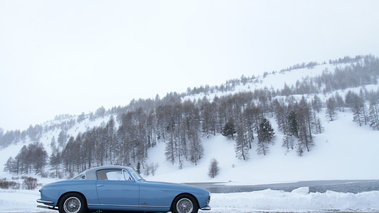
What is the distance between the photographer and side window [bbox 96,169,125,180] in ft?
28.3

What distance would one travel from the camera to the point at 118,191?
8336mm

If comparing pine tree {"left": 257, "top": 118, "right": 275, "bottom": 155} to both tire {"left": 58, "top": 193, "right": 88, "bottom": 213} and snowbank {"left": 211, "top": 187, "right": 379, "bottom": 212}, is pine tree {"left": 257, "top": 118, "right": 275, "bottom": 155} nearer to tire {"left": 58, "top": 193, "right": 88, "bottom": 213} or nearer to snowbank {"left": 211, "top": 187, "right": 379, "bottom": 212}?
snowbank {"left": 211, "top": 187, "right": 379, "bottom": 212}

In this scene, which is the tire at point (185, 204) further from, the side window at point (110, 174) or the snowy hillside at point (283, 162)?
the snowy hillside at point (283, 162)

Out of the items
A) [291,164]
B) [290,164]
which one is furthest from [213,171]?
[291,164]

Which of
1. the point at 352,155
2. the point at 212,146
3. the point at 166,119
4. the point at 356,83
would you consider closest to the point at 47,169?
the point at 166,119

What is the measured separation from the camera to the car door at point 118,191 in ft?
27.1

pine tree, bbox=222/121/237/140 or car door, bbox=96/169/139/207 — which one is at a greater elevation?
pine tree, bbox=222/121/237/140

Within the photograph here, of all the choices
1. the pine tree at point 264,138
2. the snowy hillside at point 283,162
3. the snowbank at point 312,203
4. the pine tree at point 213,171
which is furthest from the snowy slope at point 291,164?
the snowbank at point 312,203

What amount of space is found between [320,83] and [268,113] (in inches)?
4379

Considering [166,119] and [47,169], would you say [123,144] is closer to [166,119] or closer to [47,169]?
[166,119]

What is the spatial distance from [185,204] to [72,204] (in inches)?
150

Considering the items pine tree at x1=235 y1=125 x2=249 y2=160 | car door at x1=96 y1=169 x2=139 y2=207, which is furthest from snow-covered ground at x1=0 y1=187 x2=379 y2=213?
pine tree at x1=235 y1=125 x2=249 y2=160

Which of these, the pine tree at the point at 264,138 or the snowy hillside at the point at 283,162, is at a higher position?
the pine tree at the point at 264,138

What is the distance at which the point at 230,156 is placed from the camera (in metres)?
73.8
